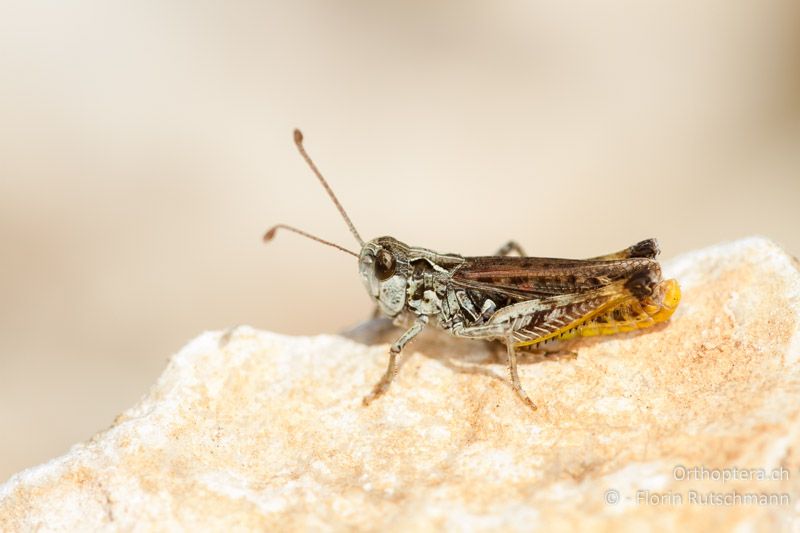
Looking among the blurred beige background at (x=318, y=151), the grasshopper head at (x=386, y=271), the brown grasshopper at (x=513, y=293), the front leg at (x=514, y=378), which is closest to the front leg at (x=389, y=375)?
the brown grasshopper at (x=513, y=293)

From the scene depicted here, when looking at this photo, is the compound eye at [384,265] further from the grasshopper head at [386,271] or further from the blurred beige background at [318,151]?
the blurred beige background at [318,151]

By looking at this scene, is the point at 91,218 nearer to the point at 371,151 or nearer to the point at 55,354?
the point at 55,354

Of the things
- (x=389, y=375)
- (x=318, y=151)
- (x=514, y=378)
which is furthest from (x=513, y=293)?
(x=318, y=151)

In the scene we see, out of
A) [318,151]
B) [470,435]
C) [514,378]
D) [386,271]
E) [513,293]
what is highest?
[318,151]

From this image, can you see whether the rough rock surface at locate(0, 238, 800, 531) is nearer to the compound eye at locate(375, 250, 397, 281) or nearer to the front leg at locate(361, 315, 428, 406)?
the front leg at locate(361, 315, 428, 406)

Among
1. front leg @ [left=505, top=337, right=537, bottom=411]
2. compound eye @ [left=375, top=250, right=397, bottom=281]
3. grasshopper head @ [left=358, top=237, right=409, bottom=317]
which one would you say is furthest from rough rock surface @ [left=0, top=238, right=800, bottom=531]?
compound eye @ [left=375, top=250, right=397, bottom=281]

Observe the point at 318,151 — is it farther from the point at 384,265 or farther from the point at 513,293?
the point at 513,293
